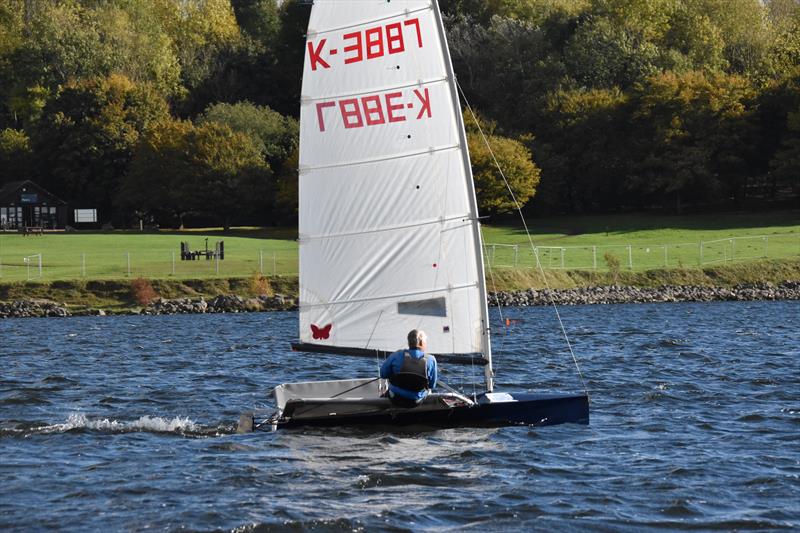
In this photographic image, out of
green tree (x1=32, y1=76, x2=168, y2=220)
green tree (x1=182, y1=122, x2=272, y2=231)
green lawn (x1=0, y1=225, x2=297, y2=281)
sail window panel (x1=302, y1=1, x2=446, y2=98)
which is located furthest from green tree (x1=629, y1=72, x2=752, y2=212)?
sail window panel (x1=302, y1=1, x2=446, y2=98)

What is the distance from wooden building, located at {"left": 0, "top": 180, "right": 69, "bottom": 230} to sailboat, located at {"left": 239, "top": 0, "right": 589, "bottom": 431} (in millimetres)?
78445

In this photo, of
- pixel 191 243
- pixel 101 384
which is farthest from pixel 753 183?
pixel 101 384

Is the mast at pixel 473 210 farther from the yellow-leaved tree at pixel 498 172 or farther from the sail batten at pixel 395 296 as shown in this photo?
the yellow-leaved tree at pixel 498 172

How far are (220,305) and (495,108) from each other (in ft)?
162

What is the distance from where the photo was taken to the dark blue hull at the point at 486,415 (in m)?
20.8

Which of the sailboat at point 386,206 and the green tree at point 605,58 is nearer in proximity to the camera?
the sailboat at point 386,206

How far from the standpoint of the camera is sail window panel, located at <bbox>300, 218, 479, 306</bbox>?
22188mm

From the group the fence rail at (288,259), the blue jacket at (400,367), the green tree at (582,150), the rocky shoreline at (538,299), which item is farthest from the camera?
the green tree at (582,150)

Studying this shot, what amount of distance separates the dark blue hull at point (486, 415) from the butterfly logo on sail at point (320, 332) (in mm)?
2032

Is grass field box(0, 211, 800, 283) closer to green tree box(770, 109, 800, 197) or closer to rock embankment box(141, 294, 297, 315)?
green tree box(770, 109, 800, 197)

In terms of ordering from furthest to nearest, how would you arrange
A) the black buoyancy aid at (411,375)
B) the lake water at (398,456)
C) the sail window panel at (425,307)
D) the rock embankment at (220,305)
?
the rock embankment at (220,305), the sail window panel at (425,307), the black buoyancy aid at (411,375), the lake water at (398,456)

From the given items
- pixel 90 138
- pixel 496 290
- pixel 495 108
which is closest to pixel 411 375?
pixel 496 290

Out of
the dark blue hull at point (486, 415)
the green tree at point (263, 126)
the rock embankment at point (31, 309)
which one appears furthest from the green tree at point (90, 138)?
the dark blue hull at point (486, 415)

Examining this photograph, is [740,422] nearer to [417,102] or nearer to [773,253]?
[417,102]
